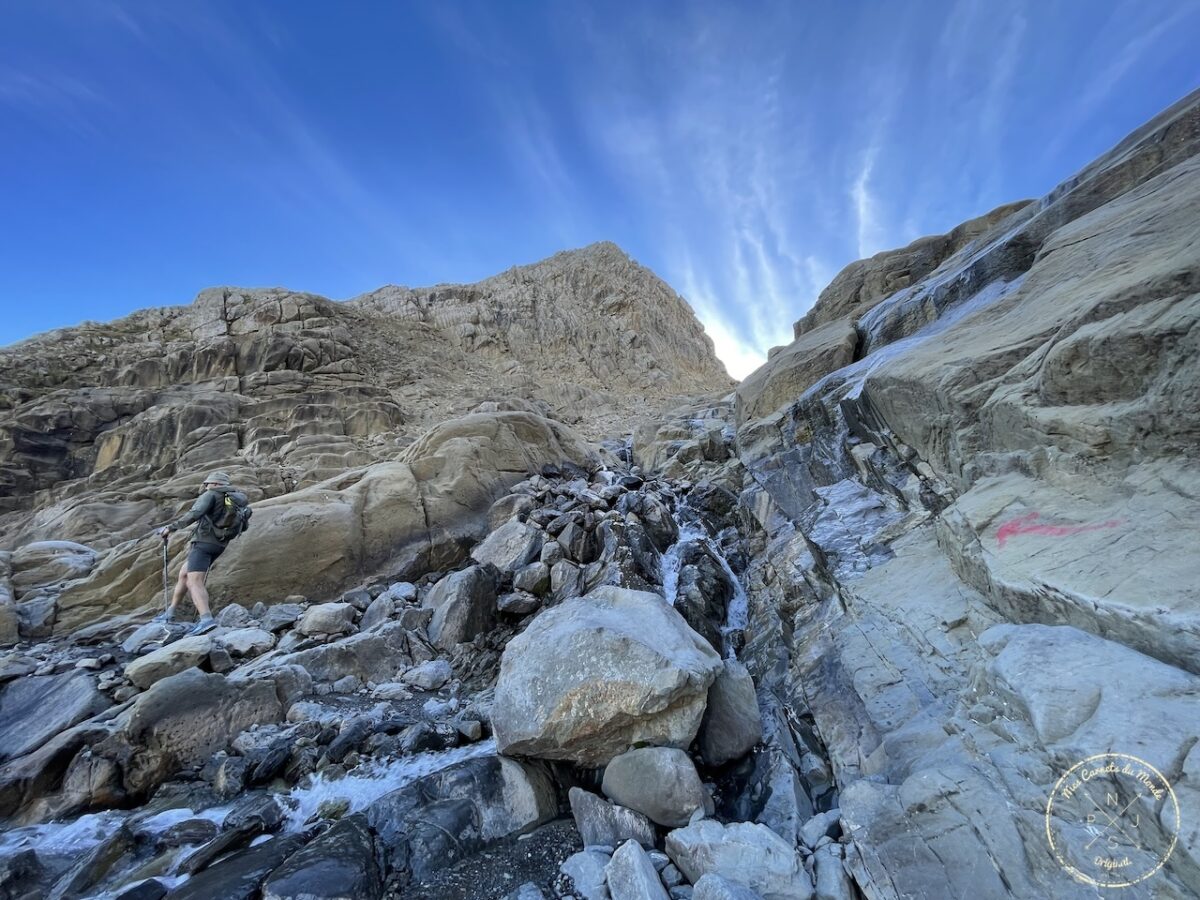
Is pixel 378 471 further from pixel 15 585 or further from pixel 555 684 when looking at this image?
pixel 555 684

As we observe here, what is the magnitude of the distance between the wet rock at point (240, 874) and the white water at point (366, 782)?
47cm

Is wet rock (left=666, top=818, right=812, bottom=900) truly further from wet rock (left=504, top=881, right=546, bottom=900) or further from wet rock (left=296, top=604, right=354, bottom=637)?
wet rock (left=296, top=604, right=354, bottom=637)

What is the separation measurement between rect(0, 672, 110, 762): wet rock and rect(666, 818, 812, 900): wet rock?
8059mm

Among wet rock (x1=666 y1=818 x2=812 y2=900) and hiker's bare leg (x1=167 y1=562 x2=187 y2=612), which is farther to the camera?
hiker's bare leg (x1=167 y1=562 x2=187 y2=612)

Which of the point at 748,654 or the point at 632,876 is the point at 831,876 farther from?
the point at 748,654

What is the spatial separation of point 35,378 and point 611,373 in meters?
34.1

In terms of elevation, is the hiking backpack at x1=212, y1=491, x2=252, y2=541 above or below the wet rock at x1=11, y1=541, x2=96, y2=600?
below

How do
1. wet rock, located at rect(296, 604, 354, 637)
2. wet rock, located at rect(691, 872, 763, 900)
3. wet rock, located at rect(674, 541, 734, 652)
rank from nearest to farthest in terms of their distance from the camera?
1. wet rock, located at rect(691, 872, 763, 900)
2. wet rock, located at rect(674, 541, 734, 652)
3. wet rock, located at rect(296, 604, 354, 637)

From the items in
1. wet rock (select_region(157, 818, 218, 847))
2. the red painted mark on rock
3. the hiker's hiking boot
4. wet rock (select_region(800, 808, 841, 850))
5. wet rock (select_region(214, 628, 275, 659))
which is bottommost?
wet rock (select_region(800, 808, 841, 850))

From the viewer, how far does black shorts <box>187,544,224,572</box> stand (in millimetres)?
10039

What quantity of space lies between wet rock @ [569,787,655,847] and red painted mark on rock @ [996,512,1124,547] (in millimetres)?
4448

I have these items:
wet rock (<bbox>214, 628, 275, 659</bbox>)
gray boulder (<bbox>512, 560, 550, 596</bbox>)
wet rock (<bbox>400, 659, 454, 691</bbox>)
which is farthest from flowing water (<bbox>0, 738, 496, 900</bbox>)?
gray boulder (<bbox>512, 560, 550, 596</bbox>)

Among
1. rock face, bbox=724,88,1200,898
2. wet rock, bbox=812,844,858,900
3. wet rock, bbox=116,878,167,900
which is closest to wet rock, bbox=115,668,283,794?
wet rock, bbox=116,878,167,900

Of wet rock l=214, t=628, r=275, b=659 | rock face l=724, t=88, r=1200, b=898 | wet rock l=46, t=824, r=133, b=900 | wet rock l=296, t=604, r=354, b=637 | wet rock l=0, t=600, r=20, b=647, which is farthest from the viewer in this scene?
wet rock l=0, t=600, r=20, b=647
